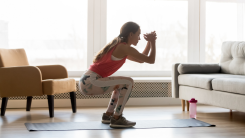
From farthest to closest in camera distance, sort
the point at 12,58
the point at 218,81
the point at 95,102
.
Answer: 1. the point at 95,102
2. the point at 12,58
3. the point at 218,81

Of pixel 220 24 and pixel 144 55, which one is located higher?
pixel 220 24

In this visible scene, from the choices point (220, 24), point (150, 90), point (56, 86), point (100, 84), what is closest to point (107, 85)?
point (100, 84)

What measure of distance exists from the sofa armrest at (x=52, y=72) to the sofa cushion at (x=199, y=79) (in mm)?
1348

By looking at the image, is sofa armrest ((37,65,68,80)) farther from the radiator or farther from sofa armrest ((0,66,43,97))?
the radiator

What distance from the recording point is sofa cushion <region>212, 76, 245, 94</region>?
2660 mm

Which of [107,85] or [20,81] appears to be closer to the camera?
[107,85]

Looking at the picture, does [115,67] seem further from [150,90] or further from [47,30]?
[47,30]

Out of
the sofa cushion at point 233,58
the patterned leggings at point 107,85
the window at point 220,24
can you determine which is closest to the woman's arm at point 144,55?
the patterned leggings at point 107,85

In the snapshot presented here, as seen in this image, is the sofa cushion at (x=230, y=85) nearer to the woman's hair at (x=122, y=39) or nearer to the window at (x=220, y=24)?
the woman's hair at (x=122, y=39)

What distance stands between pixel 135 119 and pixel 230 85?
3.05 feet

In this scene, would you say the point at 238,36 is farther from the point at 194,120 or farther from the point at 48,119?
the point at 48,119

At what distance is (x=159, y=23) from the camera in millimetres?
4539

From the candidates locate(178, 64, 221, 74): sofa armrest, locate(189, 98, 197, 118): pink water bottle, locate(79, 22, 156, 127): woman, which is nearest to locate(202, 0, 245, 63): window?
locate(178, 64, 221, 74): sofa armrest

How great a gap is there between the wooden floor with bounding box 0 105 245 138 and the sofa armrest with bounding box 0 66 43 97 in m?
0.26
